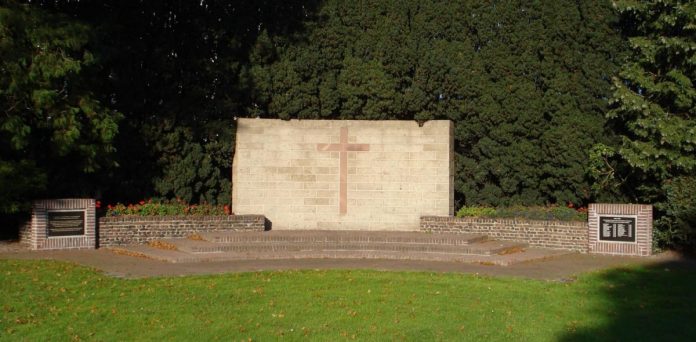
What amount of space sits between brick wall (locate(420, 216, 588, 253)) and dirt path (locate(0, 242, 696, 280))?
3.71 feet

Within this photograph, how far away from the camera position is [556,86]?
20.5m

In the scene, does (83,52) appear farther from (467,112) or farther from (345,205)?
(467,112)

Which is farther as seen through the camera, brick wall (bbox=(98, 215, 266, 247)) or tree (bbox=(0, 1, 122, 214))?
brick wall (bbox=(98, 215, 266, 247))

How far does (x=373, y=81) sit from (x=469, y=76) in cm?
257

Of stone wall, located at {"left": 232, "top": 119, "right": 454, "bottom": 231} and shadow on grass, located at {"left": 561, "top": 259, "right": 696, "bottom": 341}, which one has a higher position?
stone wall, located at {"left": 232, "top": 119, "right": 454, "bottom": 231}

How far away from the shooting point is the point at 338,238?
59.7 feet

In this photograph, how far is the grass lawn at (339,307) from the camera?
9.48m

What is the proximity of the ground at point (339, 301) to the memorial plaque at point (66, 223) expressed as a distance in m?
1.67

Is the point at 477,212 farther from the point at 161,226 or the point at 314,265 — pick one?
the point at 161,226

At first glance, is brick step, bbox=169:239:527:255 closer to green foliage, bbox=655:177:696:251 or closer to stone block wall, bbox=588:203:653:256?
stone block wall, bbox=588:203:653:256

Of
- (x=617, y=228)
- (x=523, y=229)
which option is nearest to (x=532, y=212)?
(x=523, y=229)

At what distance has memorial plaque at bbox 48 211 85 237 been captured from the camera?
1717 centimetres

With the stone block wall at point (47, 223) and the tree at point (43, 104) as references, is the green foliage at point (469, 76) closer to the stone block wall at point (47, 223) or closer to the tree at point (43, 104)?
the tree at point (43, 104)

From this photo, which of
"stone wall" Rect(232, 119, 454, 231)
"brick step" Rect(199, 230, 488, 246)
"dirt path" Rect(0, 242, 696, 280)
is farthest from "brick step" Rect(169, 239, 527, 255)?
"stone wall" Rect(232, 119, 454, 231)
